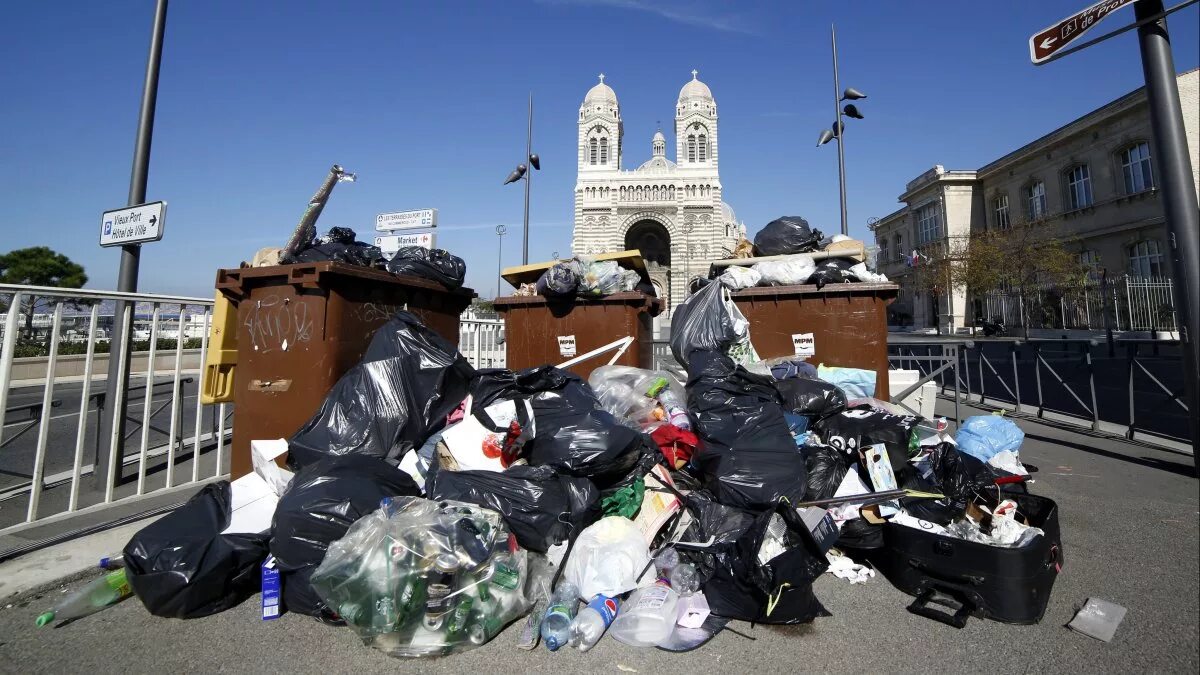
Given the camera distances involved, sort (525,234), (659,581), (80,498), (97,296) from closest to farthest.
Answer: (659,581)
(97,296)
(80,498)
(525,234)

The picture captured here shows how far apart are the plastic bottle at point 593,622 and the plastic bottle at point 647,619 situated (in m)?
0.04

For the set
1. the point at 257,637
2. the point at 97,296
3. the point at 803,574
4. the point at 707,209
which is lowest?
the point at 257,637

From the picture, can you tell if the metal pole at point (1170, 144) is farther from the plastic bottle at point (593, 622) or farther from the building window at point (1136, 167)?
the building window at point (1136, 167)

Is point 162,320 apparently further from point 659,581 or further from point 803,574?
point 803,574

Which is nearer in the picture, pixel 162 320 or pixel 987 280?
pixel 162 320

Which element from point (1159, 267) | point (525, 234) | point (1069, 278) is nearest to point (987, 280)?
point (1069, 278)

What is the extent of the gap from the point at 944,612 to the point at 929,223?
3853cm

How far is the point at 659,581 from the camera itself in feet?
7.36

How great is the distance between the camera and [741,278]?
4.47 m

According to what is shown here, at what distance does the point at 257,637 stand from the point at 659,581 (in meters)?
1.60

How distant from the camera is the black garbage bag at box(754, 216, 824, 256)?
4789 millimetres

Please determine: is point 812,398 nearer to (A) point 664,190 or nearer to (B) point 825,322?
(B) point 825,322

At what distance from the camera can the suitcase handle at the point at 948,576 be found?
6.77 feet

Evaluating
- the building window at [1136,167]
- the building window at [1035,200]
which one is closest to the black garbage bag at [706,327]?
the building window at [1136,167]
